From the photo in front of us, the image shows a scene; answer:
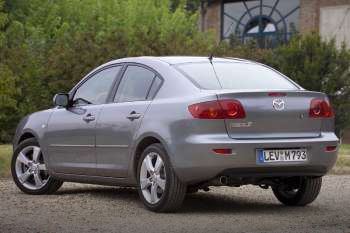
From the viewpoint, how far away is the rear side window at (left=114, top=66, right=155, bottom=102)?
30.5ft

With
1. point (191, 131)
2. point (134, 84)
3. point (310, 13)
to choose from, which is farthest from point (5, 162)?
point (310, 13)

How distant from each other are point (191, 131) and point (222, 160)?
388 millimetres

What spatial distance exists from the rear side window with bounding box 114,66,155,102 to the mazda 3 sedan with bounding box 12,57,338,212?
0.5 inches

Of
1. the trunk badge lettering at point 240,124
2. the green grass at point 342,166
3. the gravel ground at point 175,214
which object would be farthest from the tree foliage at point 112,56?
the trunk badge lettering at point 240,124

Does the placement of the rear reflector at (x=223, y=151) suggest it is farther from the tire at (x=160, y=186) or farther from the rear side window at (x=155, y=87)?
the rear side window at (x=155, y=87)

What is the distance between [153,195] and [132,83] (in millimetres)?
1357

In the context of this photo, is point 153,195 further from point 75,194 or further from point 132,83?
point 75,194

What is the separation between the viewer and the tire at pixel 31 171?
10.6m

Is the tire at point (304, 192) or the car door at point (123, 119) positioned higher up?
the car door at point (123, 119)

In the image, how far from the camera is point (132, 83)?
9555 millimetres

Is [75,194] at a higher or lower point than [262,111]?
lower

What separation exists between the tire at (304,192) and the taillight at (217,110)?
4.37 feet

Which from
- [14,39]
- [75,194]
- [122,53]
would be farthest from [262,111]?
[14,39]

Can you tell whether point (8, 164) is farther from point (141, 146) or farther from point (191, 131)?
point (191, 131)
